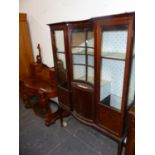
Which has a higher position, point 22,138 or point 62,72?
point 62,72

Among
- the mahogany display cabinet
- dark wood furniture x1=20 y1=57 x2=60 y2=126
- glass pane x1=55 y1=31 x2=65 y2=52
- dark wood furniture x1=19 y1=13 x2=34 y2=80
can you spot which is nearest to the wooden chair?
dark wood furniture x1=20 y1=57 x2=60 y2=126

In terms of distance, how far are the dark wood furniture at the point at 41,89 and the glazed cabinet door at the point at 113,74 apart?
3.41ft

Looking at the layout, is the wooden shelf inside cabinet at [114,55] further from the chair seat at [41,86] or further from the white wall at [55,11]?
the chair seat at [41,86]

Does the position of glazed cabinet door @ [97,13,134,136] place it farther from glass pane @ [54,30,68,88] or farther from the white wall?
glass pane @ [54,30,68,88]

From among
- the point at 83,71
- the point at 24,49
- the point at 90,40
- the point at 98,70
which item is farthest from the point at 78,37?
the point at 24,49

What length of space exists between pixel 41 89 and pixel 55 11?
1328 mm

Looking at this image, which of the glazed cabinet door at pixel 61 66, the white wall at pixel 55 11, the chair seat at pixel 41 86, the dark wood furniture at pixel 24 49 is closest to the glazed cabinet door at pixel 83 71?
the glazed cabinet door at pixel 61 66

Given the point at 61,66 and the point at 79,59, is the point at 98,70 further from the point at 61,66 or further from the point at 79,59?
the point at 61,66

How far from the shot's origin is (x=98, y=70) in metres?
1.32

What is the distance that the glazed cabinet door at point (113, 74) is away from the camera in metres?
1.16
